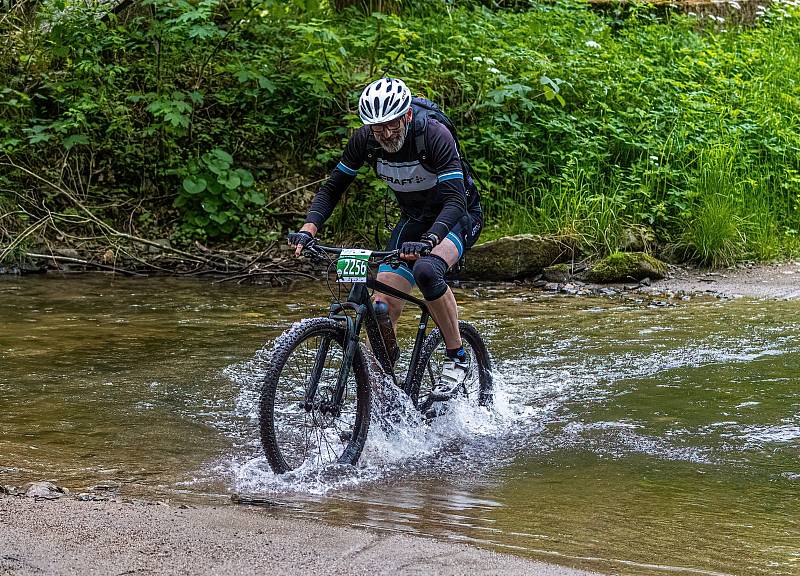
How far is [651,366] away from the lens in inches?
308

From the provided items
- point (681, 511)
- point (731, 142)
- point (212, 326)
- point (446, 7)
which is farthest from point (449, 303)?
point (446, 7)

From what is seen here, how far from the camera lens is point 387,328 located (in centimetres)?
566

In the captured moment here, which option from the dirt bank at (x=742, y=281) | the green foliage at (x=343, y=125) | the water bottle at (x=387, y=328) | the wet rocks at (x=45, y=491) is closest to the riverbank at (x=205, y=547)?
the wet rocks at (x=45, y=491)

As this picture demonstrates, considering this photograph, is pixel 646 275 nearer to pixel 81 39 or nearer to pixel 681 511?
pixel 681 511

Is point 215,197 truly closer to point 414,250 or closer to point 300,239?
point 300,239

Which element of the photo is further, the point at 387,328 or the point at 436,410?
the point at 436,410

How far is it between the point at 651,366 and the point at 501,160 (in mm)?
6281

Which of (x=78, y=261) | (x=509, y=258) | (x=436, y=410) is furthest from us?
(x=78, y=261)

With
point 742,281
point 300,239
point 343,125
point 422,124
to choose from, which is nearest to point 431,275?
point 300,239

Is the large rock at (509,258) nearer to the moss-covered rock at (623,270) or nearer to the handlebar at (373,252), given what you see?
the moss-covered rock at (623,270)

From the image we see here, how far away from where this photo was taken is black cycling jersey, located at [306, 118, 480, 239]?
562 cm

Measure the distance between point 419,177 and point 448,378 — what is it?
1305 mm

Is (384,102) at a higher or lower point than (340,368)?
higher

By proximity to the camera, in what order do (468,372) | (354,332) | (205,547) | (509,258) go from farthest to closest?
(509,258), (468,372), (354,332), (205,547)
